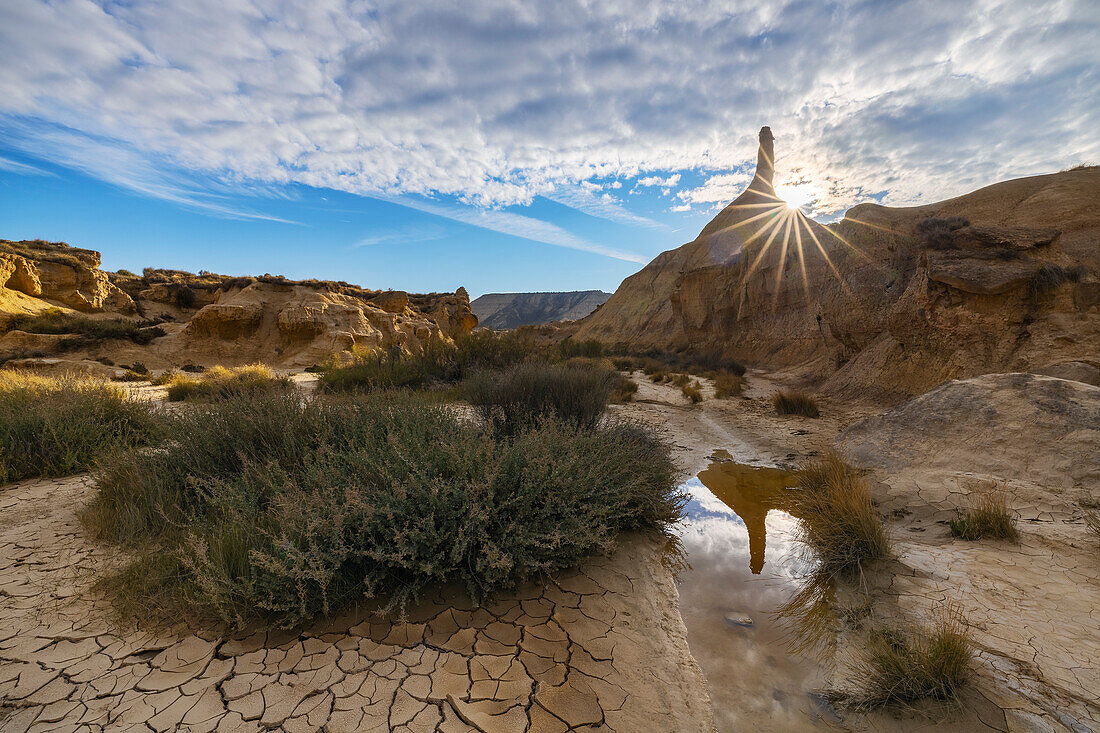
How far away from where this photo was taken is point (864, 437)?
5855 mm

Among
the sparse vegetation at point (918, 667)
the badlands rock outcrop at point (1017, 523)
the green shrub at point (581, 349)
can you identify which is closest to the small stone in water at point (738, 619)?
the sparse vegetation at point (918, 667)

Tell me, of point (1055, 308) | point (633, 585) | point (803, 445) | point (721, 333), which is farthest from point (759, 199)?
point (633, 585)

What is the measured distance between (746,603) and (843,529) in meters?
1.10

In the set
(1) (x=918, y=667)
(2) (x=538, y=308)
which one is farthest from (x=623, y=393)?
(2) (x=538, y=308)

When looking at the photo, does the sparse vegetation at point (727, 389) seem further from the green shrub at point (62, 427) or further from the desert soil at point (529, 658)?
A: the green shrub at point (62, 427)

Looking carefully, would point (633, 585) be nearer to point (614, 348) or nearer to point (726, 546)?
point (726, 546)

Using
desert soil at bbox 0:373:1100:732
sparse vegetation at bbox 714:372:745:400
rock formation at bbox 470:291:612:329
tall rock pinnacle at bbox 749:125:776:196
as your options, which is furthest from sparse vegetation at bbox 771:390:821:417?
rock formation at bbox 470:291:612:329

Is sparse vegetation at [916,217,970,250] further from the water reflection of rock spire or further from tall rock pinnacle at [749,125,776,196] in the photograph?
tall rock pinnacle at [749,125,776,196]

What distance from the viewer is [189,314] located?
2148 centimetres

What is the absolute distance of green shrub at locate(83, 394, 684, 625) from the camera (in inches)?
88.4

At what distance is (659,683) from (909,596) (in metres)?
1.71

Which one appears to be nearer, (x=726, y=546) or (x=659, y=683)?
(x=659, y=683)

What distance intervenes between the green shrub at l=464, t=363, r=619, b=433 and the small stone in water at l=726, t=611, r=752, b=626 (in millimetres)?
2669

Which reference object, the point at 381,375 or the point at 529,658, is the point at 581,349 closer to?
the point at 381,375
